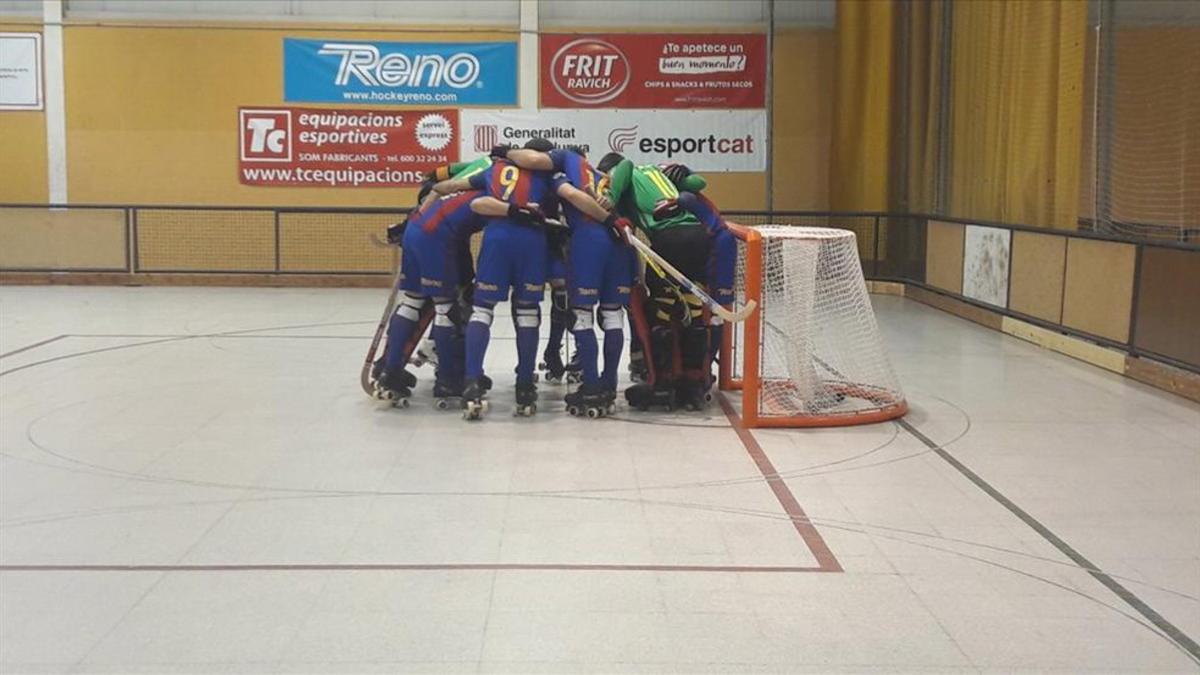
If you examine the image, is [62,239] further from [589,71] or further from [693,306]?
[693,306]

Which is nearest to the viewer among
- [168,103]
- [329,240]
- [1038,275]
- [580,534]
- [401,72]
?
[580,534]

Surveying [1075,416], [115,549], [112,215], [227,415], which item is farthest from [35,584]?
[112,215]

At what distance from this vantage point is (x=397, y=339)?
27.7 ft

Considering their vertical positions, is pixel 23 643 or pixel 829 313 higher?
pixel 829 313

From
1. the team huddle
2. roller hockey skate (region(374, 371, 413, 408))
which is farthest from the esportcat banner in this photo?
roller hockey skate (region(374, 371, 413, 408))

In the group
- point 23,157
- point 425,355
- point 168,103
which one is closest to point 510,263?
point 425,355

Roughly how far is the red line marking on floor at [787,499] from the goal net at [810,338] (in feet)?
0.77

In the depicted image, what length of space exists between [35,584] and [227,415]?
344cm

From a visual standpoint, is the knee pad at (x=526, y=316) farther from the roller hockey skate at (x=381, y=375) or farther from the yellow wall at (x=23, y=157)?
the yellow wall at (x=23, y=157)

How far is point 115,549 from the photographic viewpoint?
5.23m

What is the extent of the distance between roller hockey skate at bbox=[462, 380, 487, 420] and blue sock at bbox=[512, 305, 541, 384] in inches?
12.5

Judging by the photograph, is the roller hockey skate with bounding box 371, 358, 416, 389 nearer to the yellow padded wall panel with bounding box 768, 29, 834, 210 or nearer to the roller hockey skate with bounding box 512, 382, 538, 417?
the roller hockey skate with bounding box 512, 382, 538, 417

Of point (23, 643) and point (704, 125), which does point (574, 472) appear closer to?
point (23, 643)

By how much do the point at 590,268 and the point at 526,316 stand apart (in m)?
0.53
